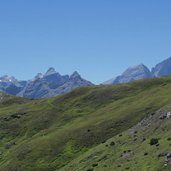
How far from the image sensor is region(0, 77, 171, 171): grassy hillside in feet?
246

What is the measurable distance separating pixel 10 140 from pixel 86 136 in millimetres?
38156

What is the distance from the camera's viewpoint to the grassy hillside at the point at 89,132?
75.0 meters

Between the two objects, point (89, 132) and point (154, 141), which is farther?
point (89, 132)

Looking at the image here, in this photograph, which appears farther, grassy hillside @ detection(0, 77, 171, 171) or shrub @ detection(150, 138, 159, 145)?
grassy hillside @ detection(0, 77, 171, 171)

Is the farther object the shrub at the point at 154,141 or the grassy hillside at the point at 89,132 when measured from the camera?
the grassy hillside at the point at 89,132

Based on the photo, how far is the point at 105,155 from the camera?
267 ft

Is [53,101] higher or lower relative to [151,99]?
higher

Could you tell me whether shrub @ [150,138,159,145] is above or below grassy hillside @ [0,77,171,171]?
below

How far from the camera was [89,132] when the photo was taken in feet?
375

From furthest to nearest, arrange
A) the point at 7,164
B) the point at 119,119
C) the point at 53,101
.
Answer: the point at 53,101
the point at 119,119
the point at 7,164

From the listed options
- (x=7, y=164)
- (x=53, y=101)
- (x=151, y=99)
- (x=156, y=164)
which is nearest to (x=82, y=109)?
(x=53, y=101)

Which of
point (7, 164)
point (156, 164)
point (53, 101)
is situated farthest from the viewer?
point (53, 101)

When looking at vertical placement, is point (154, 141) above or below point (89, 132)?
below

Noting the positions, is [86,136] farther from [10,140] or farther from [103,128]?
[10,140]
